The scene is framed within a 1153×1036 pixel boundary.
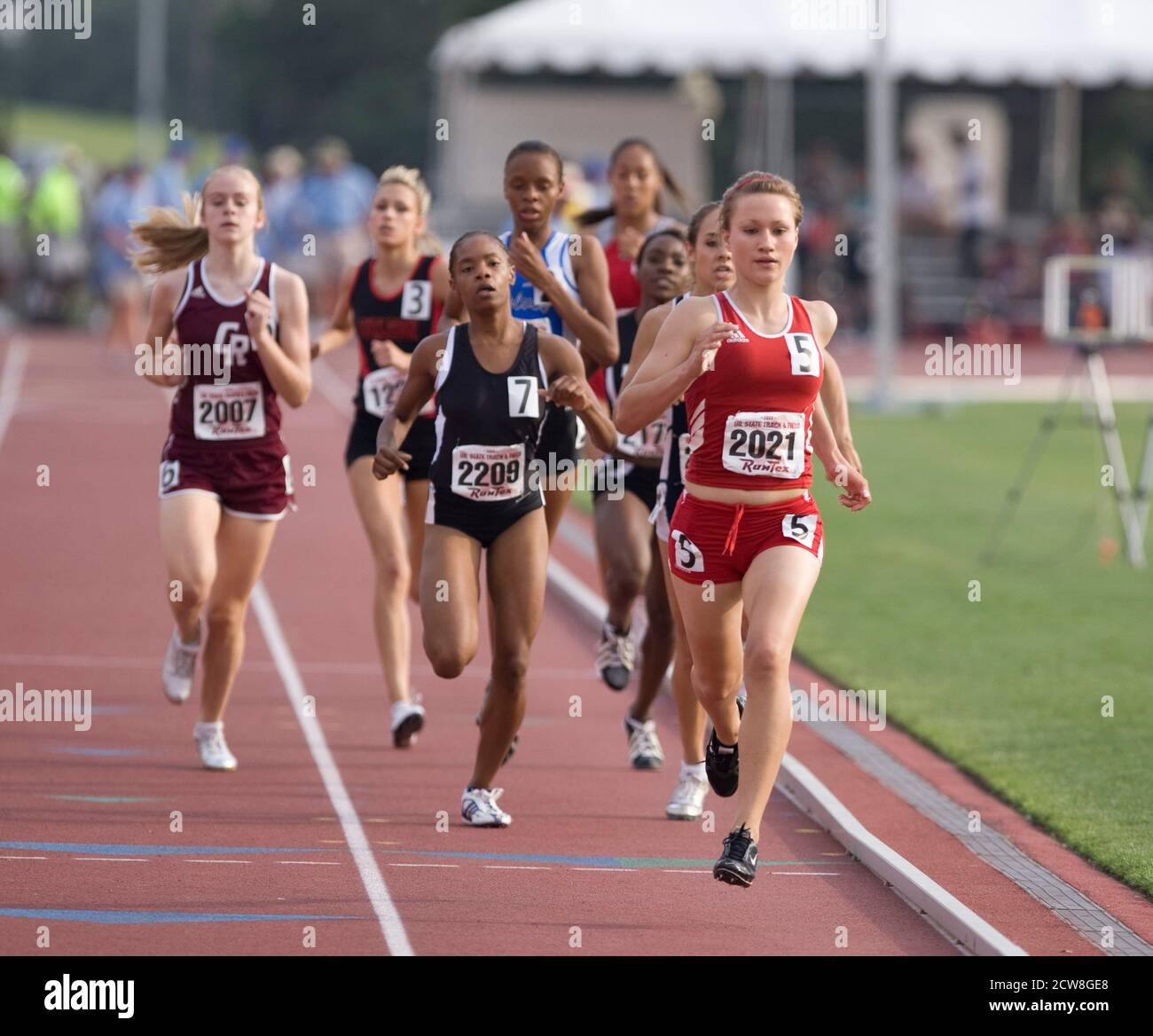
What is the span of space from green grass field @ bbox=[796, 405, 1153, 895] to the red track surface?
73 centimetres

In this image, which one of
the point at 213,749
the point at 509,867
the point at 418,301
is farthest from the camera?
the point at 418,301

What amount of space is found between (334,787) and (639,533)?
1.78 m

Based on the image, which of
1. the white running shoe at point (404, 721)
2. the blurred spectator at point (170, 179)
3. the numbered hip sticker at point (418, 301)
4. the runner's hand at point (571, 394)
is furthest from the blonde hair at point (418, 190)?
the blurred spectator at point (170, 179)

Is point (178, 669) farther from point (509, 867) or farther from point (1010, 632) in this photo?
point (1010, 632)

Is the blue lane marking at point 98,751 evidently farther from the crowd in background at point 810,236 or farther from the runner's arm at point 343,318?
the crowd in background at point 810,236

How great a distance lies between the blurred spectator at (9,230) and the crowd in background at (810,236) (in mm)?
20

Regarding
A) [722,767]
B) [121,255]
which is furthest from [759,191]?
[121,255]

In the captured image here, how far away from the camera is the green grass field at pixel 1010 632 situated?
368 inches

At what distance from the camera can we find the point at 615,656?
10.2 m

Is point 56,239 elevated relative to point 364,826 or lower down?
elevated

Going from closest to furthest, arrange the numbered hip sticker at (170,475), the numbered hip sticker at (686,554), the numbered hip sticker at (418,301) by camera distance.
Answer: the numbered hip sticker at (686,554)
the numbered hip sticker at (170,475)
the numbered hip sticker at (418,301)

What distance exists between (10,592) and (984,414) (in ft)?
49.5
